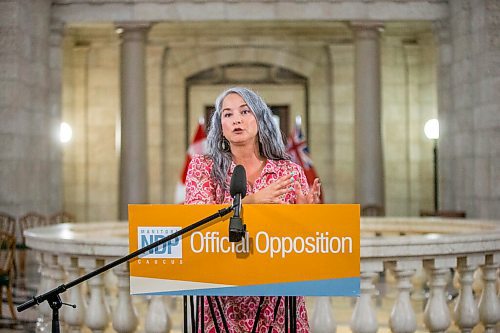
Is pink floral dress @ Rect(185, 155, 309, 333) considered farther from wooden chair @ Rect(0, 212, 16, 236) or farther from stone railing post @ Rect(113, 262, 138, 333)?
wooden chair @ Rect(0, 212, 16, 236)

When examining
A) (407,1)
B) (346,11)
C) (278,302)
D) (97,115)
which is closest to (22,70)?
(97,115)

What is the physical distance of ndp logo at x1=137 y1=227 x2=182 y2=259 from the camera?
3.58 m

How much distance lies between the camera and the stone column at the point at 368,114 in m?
17.0

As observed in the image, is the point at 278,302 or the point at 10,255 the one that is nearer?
the point at 278,302

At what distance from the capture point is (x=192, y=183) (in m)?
3.98

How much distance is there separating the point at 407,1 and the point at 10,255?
1047cm

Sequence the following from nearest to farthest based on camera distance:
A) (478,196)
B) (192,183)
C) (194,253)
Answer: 1. (194,253)
2. (192,183)
3. (478,196)

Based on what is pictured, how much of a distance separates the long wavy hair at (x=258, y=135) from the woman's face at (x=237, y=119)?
2 centimetres

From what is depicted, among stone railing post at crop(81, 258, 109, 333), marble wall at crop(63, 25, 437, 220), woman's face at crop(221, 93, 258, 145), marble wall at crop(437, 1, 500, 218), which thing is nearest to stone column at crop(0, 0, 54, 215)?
marble wall at crop(63, 25, 437, 220)

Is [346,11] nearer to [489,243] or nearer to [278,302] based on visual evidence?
[489,243]

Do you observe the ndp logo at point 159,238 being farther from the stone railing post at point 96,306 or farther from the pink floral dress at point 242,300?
the stone railing post at point 96,306

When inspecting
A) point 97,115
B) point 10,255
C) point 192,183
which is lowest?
point 10,255

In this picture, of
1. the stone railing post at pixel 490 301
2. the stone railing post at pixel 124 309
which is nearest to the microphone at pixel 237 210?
the stone railing post at pixel 124 309

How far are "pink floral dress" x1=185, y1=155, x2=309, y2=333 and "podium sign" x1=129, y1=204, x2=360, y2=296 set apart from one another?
1.34 feet
